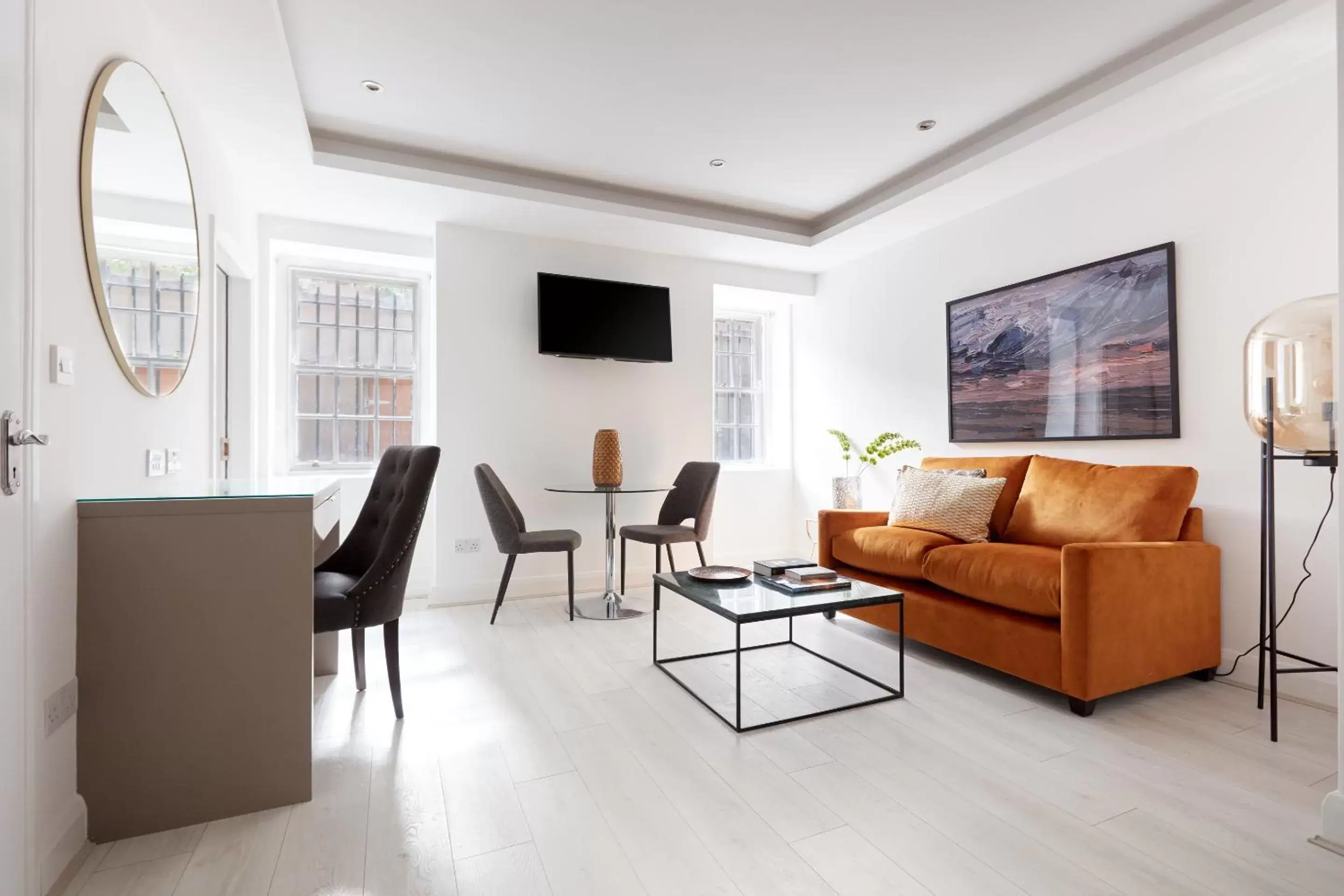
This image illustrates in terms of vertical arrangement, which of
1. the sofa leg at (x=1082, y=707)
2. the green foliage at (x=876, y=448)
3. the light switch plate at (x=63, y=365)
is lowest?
the sofa leg at (x=1082, y=707)

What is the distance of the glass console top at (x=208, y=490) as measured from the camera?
177cm

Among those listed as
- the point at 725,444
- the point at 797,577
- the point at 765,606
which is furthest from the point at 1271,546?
the point at 725,444

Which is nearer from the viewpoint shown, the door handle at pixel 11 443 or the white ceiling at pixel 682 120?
the door handle at pixel 11 443

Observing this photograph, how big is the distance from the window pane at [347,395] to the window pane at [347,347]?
11 cm

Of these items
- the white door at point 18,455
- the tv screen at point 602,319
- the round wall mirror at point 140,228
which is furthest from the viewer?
the tv screen at point 602,319

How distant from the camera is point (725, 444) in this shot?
586 cm

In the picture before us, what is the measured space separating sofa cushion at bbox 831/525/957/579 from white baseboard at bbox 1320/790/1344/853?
5.10 ft

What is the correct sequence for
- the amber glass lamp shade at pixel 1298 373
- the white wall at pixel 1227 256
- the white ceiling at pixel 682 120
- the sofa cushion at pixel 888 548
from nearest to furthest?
the amber glass lamp shade at pixel 1298 373, the white ceiling at pixel 682 120, the white wall at pixel 1227 256, the sofa cushion at pixel 888 548

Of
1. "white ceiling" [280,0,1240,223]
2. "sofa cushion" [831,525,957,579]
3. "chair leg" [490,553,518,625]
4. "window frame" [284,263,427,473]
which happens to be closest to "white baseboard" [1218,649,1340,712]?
"sofa cushion" [831,525,957,579]

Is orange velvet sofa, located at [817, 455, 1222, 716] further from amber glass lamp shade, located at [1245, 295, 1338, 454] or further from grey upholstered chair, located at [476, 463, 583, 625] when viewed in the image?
grey upholstered chair, located at [476, 463, 583, 625]

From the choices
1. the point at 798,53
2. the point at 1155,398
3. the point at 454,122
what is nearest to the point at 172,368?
the point at 454,122

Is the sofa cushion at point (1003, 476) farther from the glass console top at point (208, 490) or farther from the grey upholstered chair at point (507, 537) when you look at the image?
the glass console top at point (208, 490)

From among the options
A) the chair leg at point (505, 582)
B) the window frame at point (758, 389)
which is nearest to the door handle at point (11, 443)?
the chair leg at point (505, 582)

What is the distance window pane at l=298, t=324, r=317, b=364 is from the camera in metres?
4.64
